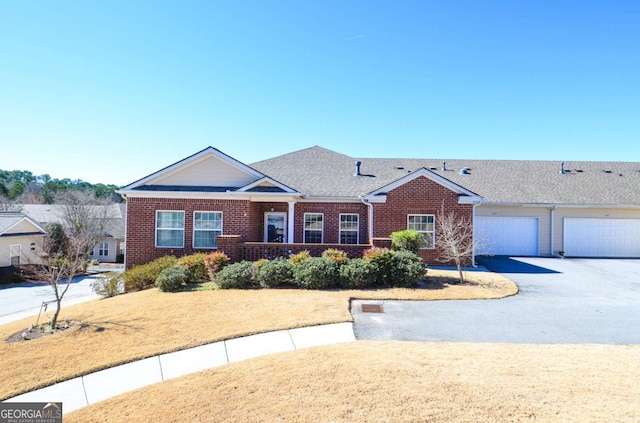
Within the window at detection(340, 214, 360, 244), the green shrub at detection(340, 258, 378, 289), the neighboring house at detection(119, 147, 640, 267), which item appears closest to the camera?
the green shrub at detection(340, 258, 378, 289)

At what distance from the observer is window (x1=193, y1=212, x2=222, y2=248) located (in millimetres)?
15477

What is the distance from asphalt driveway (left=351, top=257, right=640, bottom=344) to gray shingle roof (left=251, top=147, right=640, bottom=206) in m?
8.20

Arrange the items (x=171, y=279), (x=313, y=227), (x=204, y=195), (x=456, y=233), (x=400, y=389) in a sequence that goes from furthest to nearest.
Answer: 1. (x=313, y=227)
2. (x=204, y=195)
3. (x=456, y=233)
4. (x=171, y=279)
5. (x=400, y=389)

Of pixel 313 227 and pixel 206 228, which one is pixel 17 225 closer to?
pixel 206 228

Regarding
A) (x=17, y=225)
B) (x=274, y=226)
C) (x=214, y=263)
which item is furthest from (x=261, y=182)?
(x=17, y=225)

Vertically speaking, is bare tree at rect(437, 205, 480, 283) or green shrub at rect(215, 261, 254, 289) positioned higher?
bare tree at rect(437, 205, 480, 283)

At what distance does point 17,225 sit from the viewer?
95.3ft

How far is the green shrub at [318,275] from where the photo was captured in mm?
11141

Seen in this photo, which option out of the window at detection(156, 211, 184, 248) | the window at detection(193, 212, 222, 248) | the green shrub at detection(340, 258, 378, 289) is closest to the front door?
the window at detection(193, 212, 222, 248)

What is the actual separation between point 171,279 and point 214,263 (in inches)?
65.1

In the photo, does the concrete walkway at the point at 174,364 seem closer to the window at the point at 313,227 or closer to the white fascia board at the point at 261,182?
the white fascia board at the point at 261,182

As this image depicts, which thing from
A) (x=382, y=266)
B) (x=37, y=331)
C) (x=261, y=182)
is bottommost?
(x=37, y=331)

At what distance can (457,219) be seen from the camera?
15.5m

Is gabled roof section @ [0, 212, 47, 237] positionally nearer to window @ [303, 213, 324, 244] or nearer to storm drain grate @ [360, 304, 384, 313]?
window @ [303, 213, 324, 244]
